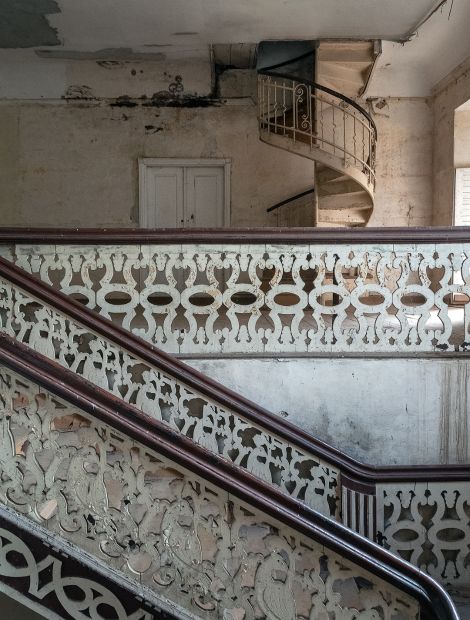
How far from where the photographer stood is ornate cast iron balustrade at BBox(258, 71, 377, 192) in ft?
26.9

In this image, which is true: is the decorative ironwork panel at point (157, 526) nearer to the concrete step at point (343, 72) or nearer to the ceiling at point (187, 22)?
the ceiling at point (187, 22)

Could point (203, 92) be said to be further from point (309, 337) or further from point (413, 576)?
point (413, 576)

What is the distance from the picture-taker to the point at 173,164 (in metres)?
9.77

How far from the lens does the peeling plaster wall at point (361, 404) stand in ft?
14.5

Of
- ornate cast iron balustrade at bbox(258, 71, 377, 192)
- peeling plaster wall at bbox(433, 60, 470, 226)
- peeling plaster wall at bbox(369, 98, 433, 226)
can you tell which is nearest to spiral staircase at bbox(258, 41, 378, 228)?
ornate cast iron balustrade at bbox(258, 71, 377, 192)

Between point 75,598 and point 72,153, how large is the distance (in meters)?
8.57

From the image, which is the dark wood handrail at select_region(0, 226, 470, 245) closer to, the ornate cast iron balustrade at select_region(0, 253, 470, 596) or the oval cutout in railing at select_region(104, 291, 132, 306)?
the ornate cast iron balustrade at select_region(0, 253, 470, 596)

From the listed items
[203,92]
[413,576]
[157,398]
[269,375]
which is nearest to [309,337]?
[269,375]

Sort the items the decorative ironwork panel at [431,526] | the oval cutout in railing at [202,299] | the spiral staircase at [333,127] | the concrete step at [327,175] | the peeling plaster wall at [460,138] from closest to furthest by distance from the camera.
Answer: the decorative ironwork panel at [431,526] → the spiral staircase at [333,127] → the concrete step at [327,175] → the peeling plaster wall at [460,138] → the oval cutout in railing at [202,299]

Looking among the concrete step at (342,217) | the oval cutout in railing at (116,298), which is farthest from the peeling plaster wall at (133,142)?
the oval cutout in railing at (116,298)

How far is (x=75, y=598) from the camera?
6.99 ft

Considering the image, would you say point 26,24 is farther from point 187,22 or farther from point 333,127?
point 333,127

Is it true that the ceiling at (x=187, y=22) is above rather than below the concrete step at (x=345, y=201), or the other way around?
above

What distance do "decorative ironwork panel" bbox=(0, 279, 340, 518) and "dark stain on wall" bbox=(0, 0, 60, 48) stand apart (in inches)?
193
